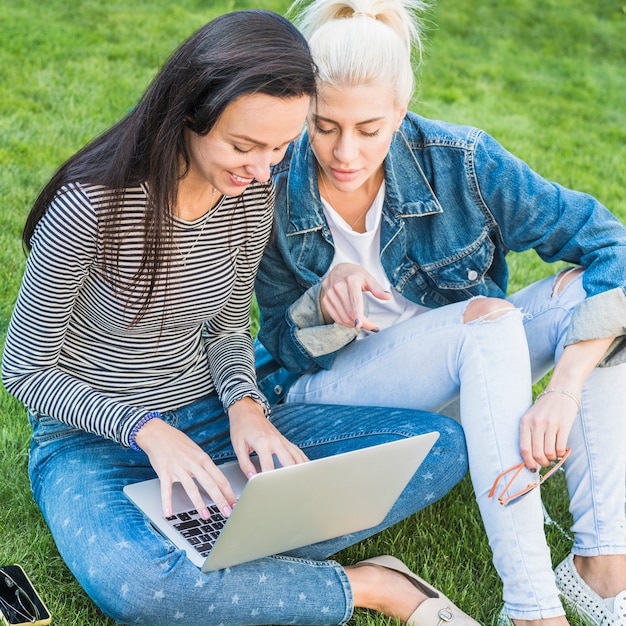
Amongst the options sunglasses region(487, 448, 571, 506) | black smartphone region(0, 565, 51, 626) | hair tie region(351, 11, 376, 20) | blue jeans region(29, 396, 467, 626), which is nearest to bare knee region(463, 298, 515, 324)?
blue jeans region(29, 396, 467, 626)

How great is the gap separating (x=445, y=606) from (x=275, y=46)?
4.54ft

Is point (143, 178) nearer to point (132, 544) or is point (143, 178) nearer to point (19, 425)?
point (132, 544)

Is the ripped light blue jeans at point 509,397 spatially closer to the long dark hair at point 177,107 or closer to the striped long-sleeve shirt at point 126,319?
the striped long-sleeve shirt at point 126,319

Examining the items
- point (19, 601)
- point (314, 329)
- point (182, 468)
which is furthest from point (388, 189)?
point (19, 601)

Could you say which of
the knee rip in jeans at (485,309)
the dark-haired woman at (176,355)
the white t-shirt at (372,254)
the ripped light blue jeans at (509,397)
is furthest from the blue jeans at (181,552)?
the white t-shirt at (372,254)

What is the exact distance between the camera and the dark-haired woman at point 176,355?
2.09 m

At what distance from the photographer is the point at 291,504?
2037 millimetres

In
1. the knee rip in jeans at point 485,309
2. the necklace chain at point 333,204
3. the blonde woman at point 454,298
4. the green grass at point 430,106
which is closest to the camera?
the blonde woman at point 454,298

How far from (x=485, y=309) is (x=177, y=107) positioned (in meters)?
0.93

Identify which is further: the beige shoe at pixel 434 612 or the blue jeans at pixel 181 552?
the beige shoe at pixel 434 612

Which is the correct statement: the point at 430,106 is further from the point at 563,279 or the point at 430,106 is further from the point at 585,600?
the point at 585,600

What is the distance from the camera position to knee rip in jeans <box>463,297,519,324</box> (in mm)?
2430

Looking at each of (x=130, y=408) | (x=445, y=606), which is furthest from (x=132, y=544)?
(x=445, y=606)

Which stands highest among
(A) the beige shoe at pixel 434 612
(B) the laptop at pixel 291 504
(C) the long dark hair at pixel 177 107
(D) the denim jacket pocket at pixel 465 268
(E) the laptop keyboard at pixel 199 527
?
(C) the long dark hair at pixel 177 107
